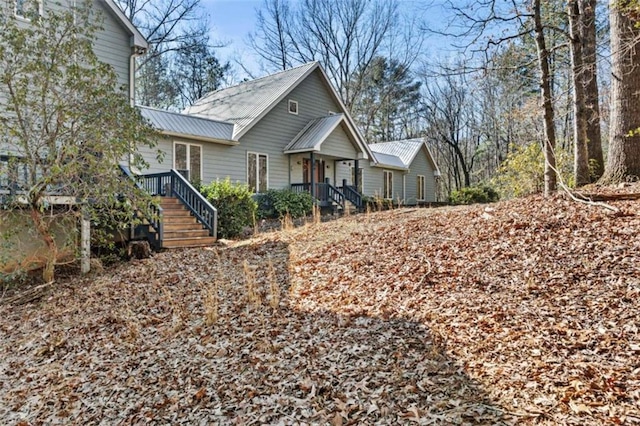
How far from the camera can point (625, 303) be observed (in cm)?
360

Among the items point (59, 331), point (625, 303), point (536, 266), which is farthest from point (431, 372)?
point (59, 331)

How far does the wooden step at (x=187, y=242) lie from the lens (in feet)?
31.4

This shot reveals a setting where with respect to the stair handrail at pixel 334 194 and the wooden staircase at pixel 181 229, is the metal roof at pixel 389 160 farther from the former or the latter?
the wooden staircase at pixel 181 229

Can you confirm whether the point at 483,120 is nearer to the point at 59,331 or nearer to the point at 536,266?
the point at 536,266

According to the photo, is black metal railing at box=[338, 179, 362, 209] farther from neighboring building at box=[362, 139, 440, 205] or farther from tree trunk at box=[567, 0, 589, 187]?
tree trunk at box=[567, 0, 589, 187]

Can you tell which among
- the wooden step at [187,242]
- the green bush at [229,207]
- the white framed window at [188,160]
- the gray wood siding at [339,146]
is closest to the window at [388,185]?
the gray wood siding at [339,146]

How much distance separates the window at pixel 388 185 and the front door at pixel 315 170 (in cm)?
637

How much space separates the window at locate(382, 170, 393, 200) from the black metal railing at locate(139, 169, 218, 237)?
14.5 meters

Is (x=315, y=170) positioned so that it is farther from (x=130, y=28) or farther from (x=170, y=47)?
(x=170, y=47)

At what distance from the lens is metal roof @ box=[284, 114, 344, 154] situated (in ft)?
51.7

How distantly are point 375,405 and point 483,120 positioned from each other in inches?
1192

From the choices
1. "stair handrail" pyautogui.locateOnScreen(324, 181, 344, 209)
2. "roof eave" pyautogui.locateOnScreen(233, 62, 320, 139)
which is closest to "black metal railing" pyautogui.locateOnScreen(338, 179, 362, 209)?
"stair handrail" pyautogui.locateOnScreen(324, 181, 344, 209)

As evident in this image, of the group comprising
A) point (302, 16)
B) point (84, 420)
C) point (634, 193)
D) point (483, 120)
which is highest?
point (302, 16)

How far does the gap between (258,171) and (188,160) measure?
2881 millimetres
